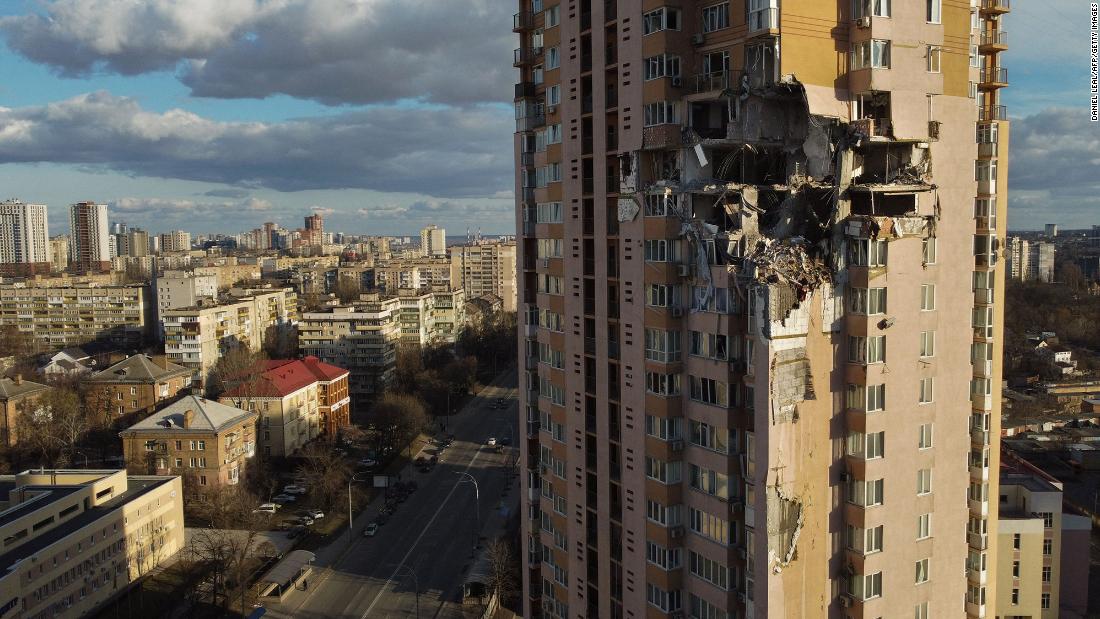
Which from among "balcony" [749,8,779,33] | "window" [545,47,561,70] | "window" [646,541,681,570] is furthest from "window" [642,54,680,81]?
"window" [646,541,681,570]

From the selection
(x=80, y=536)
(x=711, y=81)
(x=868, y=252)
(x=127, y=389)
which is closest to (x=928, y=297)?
(x=868, y=252)

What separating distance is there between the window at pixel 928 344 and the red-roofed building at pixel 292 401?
130ft

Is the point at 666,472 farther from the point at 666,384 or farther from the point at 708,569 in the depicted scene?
the point at 708,569

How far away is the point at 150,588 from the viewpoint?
3127 centimetres

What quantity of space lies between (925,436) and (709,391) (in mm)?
3125

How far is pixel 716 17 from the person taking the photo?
38.9 ft

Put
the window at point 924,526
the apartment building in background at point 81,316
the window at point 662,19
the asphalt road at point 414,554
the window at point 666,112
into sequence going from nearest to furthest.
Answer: the window at point 924,526 < the window at point 662,19 < the window at point 666,112 < the asphalt road at point 414,554 < the apartment building in background at point 81,316

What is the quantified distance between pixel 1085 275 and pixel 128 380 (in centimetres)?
12047

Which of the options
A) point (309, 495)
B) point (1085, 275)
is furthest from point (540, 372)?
point (1085, 275)

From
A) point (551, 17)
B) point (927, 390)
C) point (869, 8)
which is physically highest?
point (551, 17)

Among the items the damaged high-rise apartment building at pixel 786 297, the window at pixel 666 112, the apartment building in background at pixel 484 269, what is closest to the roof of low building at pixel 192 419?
the damaged high-rise apartment building at pixel 786 297

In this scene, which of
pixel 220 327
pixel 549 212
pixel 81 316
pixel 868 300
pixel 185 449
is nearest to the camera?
pixel 868 300

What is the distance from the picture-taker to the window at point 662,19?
11.8 meters

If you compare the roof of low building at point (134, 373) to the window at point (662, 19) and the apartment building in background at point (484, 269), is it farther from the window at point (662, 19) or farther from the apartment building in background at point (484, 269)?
the apartment building in background at point (484, 269)
